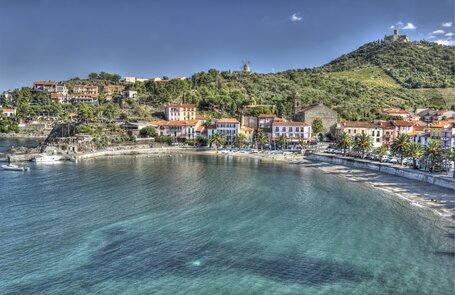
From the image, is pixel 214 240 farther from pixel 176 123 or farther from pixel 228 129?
pixel 176 123

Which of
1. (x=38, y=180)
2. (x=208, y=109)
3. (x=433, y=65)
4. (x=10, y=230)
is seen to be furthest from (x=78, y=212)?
(x=433, y=65)

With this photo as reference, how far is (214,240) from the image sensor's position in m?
29.5

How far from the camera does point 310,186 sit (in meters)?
51.5

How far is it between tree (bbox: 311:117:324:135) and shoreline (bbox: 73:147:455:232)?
1717cm

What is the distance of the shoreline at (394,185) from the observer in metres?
37.7

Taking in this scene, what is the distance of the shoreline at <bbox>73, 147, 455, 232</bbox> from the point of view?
3774 cm

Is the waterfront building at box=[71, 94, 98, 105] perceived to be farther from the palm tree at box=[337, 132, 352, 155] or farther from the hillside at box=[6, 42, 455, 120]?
the palm tree at box=[337, 132, 352, 155]

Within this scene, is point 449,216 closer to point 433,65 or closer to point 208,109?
point 208,109

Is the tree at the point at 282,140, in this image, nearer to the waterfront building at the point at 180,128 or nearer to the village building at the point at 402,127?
the waterfront building at the point at 180,128

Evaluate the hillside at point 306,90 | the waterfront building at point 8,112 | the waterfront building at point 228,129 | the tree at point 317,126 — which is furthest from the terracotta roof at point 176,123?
the waterfront building at point 8,112

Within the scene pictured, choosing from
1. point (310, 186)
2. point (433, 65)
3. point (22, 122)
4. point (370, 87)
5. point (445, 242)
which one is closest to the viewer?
point (445, 242)

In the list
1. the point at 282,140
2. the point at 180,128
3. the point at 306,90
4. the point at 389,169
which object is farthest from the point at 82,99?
the point at 389,169

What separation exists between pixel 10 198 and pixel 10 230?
1308 centimetres

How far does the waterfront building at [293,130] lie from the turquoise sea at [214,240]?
4500 centimetres
